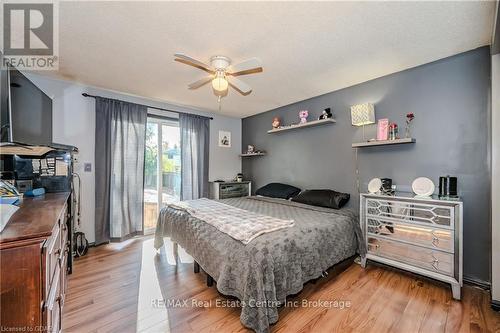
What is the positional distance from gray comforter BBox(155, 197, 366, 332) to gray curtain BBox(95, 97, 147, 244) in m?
1.26

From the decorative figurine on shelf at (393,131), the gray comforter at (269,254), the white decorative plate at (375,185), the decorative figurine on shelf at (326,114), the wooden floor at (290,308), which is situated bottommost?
the wooden floor at (290,308)

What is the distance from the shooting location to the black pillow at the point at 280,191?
3707 mm

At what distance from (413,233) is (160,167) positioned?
12.7 ft

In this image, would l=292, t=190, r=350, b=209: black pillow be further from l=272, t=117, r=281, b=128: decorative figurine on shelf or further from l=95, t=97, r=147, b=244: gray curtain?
l=95, t=97, r=147, b=244: gray curtain

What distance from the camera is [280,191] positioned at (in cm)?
382

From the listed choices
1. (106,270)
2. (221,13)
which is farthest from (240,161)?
(221,13)

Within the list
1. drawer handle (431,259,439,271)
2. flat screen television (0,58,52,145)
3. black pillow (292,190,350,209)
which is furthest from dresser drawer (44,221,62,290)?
drawer handle (431,259,439,271)

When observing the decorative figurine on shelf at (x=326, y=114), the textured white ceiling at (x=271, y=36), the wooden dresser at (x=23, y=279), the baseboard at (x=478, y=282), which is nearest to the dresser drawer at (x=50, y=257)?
the wooden dresser at (x=23, y=279)

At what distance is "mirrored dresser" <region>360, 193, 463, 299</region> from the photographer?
1.94m

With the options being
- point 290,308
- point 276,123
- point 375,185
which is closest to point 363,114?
point 375,185

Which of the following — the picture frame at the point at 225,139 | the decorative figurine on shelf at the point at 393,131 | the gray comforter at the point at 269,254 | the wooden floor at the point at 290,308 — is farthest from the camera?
the picture frame at the point at 225,139

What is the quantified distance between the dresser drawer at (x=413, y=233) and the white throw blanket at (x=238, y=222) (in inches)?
45.3

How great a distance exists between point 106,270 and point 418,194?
12.1 feet

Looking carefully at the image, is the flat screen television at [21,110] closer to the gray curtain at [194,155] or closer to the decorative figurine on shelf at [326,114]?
the gray curtain at [194,155]
